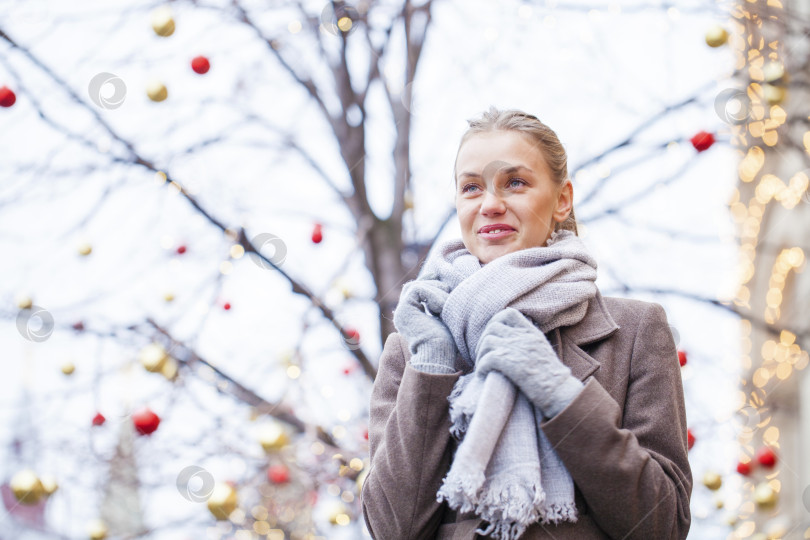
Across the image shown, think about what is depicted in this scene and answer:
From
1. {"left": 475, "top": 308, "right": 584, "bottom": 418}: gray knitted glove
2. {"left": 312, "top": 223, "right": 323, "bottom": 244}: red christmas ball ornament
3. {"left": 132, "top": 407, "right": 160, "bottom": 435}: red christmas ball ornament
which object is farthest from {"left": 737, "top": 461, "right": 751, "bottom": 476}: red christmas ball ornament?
{"left": 132, "top": 407, "right": 160, "bottom": 435}: red christmas ball ornament

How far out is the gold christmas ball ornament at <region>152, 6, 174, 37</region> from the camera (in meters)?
2.08

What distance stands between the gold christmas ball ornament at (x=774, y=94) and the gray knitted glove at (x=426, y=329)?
5.19ft

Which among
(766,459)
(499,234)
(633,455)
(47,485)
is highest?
(499,234)

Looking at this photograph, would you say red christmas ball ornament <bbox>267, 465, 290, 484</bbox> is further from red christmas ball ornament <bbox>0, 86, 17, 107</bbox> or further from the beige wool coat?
red christmas ball ornament <bbox>0, 86, 17, 107</bbox>

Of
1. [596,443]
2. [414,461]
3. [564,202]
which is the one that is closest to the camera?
[596,443]

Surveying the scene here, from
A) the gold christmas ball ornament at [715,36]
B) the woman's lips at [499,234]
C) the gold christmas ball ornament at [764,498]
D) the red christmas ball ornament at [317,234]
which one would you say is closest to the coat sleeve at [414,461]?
the woman's lips at [499,234]

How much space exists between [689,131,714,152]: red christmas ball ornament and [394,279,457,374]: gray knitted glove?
53.2 inches

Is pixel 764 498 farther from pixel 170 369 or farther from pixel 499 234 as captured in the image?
pixel 170 369

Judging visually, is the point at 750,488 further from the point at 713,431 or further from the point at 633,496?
the point at 633,496

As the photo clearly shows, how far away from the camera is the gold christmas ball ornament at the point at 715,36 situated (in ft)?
6.98

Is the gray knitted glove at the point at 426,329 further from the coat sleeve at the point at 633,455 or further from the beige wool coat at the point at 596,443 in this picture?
the coat sleeve at the point at 633,455

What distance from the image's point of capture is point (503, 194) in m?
1.40

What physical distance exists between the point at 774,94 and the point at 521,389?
1.69 metres

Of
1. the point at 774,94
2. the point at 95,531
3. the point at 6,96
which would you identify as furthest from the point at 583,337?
the point at 6,96
